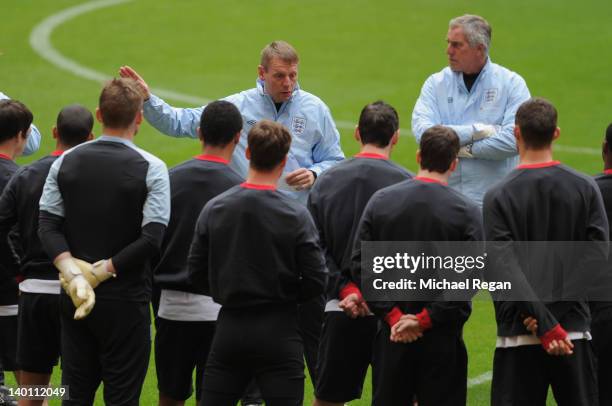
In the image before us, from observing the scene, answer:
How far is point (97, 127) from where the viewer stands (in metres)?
18.5

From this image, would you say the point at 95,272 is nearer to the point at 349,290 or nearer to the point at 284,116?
the point at 349,290

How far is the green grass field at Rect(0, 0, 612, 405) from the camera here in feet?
64.0

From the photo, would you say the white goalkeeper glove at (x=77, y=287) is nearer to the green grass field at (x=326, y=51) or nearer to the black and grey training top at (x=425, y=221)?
the black and grey training top at (x=425, y=221)

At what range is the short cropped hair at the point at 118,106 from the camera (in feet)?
21.6

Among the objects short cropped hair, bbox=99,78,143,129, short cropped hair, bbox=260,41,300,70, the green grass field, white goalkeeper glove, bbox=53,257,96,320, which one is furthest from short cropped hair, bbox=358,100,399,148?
the green grass field

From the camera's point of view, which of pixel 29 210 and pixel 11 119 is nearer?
pixel 29 210

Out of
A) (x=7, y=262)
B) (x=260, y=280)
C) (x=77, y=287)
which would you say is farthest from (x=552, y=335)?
(x=7, y=262)

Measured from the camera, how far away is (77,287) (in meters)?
6.29

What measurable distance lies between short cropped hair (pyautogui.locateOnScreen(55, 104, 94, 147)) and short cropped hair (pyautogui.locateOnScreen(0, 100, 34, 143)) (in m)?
0.45

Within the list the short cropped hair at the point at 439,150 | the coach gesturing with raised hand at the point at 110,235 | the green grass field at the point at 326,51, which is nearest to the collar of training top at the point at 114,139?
the coach gesturing with raised hand at the point at 110,235

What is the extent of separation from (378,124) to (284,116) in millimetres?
1452

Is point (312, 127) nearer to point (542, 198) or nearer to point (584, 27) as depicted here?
point (542, 198)

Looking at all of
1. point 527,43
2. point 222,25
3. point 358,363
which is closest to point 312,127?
point 358,363

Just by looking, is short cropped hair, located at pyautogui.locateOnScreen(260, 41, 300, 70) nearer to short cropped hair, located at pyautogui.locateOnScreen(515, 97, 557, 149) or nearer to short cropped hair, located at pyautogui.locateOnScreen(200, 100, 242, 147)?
short cropped hair, located at pyautogui.locateOnScreen(200, 100, 242, 147)
